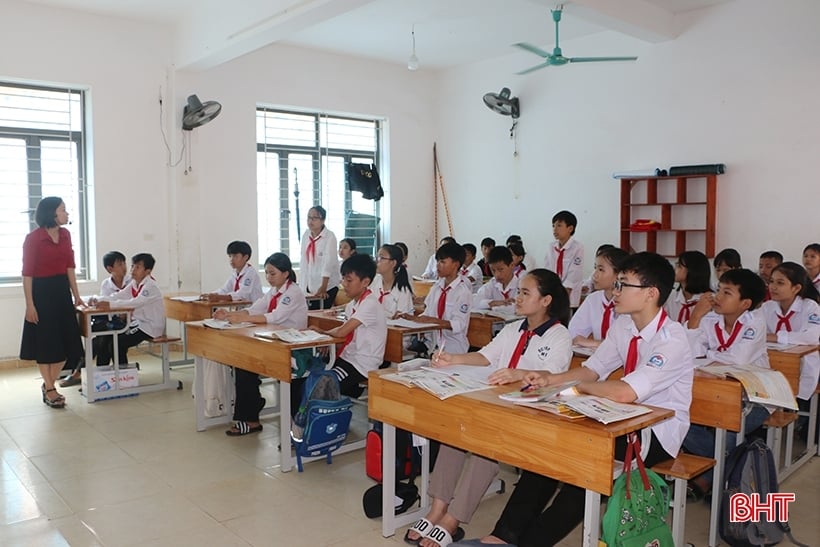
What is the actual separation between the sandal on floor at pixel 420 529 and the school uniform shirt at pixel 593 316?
145 centimetres

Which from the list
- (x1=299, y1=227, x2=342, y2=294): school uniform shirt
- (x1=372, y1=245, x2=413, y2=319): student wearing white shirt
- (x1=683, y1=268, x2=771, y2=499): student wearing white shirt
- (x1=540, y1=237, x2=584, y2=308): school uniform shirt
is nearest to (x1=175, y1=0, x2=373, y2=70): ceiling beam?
(x1=299, y1=227, x2=342, y2=294): school uniform shirt

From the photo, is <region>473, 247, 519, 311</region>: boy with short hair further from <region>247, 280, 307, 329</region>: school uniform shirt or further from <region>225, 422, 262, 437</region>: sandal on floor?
<region>225, 422, 262, 437</region>: sandal on floor

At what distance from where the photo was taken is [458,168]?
929 centimetres

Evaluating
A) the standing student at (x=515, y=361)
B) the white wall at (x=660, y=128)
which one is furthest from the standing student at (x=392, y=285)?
the white wall at (x=660, y=128)

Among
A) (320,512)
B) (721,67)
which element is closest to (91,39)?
(320,512)

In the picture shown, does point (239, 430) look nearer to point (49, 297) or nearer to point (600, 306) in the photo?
point (49, 297)

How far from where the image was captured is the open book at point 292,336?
12.1 feet

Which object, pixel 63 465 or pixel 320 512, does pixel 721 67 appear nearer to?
pixel 320 512

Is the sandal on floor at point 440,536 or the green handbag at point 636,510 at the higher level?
the green handbag at point 636,510

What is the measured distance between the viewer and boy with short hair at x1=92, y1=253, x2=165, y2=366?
5.44 m

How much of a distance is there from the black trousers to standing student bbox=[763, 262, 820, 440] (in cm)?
171

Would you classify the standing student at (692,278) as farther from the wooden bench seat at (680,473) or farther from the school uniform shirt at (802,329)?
the wooden bench seat at (680,473)

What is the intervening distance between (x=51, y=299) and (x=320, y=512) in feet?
9.44

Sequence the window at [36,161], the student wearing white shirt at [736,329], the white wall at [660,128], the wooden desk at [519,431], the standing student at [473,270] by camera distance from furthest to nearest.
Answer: the standing student at [473,270] < the window at [36,161] < the white wall at [660,128] < the student wearing white shirt at [736,329] < the wooden desk at [519,431]
